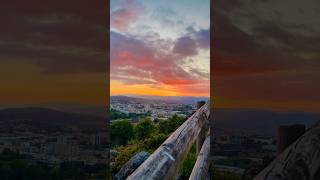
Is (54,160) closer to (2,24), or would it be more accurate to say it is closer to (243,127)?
(2,24)

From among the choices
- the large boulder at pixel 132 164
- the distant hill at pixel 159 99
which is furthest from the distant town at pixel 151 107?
the large boulder at pixel 132 164

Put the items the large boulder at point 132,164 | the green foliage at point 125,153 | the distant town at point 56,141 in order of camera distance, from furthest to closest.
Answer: the green foliage at point 125,153
the large boulder at point 132,164
the distant town at point 56,141

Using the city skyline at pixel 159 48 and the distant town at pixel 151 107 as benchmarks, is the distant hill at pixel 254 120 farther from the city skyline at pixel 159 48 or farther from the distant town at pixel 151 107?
the city skyline at pixel 159 48

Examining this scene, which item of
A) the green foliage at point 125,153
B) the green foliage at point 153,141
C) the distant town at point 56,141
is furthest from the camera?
the green foliage at point 153,141

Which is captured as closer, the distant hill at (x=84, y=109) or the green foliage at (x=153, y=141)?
the distant hill at (x=84, y=109)

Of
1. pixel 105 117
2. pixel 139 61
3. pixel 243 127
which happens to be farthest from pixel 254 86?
pixel 139 61

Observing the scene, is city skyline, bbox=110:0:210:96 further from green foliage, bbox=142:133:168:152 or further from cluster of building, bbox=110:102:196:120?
green foliage, bbox=142:133:168:152

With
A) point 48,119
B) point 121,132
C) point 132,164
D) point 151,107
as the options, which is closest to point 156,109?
point 151,107
